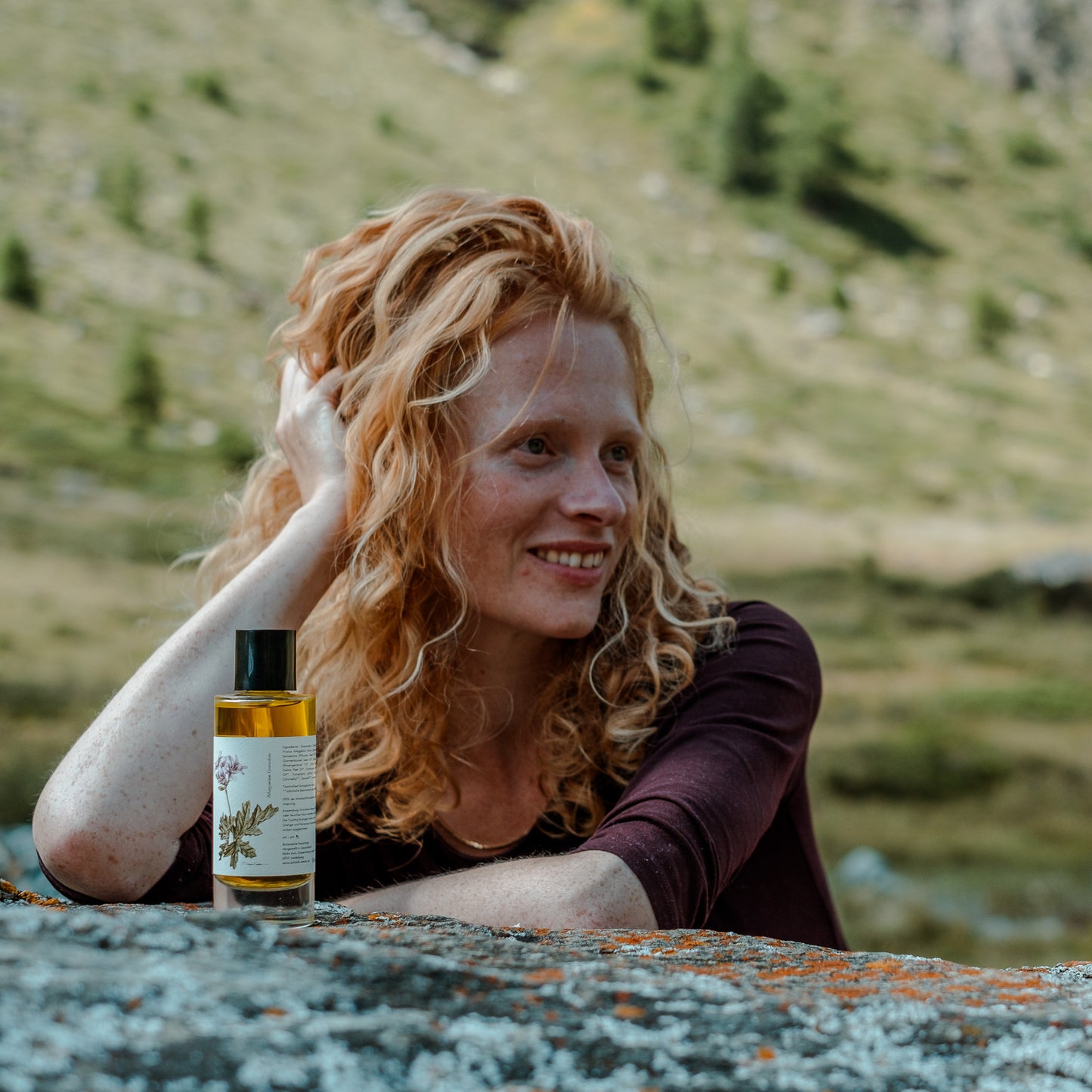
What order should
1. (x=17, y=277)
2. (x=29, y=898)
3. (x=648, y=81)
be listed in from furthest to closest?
1. (x=648, y=81)
2. (x=17, y=277)
3. (x=29, y=898)

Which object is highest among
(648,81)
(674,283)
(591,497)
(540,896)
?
(648,81)

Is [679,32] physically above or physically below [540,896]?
above

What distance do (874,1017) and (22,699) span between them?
137 inches

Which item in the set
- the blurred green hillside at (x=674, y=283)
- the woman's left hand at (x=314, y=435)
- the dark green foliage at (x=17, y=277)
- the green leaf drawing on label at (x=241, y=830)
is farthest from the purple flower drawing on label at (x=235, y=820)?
the dark green foliage at (x=17, y=277)

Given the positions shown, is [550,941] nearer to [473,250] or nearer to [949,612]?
[473,250]

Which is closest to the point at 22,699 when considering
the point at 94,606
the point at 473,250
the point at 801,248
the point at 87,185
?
the point at 94,606

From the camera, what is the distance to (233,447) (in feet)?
14.7

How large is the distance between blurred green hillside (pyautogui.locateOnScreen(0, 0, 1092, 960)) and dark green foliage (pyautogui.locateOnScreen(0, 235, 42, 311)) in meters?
0.01

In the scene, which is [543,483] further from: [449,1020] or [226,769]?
[449,1020]

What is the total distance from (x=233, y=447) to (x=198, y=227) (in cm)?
93

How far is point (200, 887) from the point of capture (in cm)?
110

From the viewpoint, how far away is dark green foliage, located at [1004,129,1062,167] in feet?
21.4

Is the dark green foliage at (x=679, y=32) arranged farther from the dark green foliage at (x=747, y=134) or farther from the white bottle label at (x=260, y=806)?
the white bottle label at (x=260, y=806)

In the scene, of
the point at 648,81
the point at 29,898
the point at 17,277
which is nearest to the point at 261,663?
the point at 29,898
